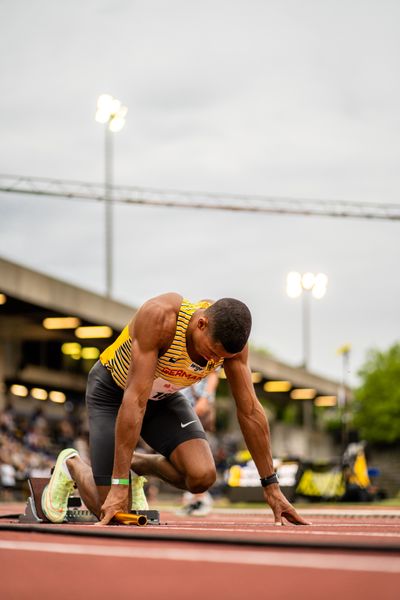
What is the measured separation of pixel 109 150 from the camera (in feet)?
124

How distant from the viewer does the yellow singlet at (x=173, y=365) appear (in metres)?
6.60

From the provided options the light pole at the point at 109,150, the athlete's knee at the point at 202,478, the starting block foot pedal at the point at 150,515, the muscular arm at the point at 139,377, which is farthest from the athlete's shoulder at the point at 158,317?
the light pole at the point at 109,150

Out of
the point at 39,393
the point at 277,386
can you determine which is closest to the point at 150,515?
the point at 39,393

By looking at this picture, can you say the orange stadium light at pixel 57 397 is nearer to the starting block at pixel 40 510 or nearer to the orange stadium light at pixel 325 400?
the orange stadium light at pixel 325 400

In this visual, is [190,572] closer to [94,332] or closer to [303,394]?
[94,332]

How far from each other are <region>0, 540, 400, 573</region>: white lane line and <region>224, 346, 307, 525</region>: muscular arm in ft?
7.90

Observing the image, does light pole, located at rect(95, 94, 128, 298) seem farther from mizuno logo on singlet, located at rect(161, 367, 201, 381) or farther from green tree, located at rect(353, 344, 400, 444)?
green tree, located at rect(353, 344, 400, 444)

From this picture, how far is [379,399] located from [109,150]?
7123cm

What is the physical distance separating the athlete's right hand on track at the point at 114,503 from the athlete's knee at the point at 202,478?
0.82 meters

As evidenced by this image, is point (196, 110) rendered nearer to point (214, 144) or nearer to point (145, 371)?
point (214, 144)

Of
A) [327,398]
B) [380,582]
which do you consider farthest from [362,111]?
[380,582]

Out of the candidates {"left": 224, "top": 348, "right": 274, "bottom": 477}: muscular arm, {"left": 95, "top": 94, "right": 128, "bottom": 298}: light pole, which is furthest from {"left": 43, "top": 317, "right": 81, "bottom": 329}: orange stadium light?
{"left": 224, "top": 348, "right": 274, "bottom": 477}: muscular arm

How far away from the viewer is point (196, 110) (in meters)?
44.9

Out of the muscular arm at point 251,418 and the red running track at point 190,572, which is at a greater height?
the muscular arm at point 251,418
